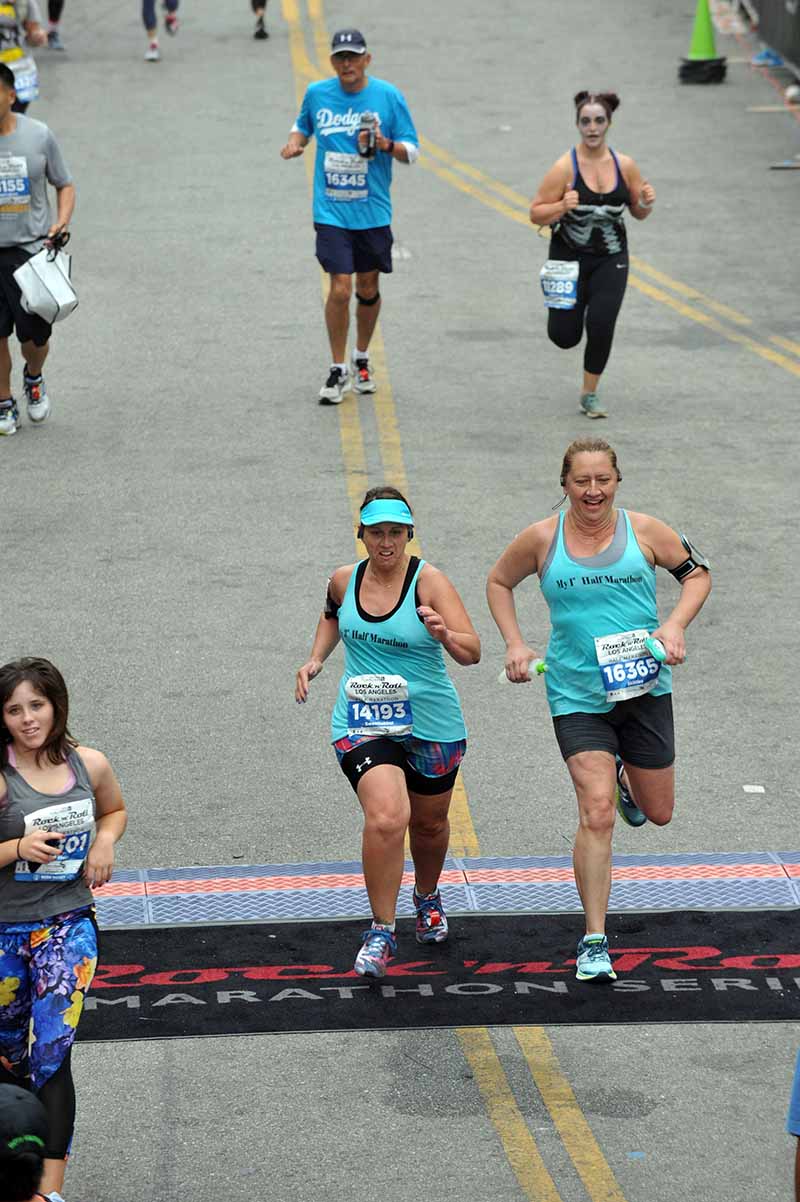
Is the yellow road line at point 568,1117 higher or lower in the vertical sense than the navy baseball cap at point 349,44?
lower

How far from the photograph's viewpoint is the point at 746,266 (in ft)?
58.9

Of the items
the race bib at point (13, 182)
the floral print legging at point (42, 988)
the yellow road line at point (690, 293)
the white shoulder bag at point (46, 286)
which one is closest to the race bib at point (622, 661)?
the floral print legging at point (42, 988)

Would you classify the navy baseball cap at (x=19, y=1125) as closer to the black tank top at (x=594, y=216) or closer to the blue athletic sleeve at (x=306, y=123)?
the black tank top at (x=594, y=216)

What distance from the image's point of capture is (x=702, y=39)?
84.6 ft

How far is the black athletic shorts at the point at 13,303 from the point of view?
41.4 ft

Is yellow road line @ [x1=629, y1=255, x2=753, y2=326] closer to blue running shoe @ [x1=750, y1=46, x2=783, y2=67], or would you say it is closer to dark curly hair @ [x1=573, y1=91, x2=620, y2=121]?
dark curly hair @ [x1=573, y1=91, x2=620, y2=121]

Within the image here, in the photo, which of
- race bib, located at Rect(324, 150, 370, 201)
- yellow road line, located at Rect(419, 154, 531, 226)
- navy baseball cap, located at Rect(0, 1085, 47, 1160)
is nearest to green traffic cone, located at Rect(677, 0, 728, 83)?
yellow road line, located at Rect(419, 154, 531, 226)

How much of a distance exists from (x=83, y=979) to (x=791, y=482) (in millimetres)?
8020

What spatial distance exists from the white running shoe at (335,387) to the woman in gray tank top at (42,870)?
27.6ft

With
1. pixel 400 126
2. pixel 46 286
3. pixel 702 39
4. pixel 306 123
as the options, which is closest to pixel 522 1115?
pixel 46 286

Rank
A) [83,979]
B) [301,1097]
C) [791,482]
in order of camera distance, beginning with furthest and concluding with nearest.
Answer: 1. [791,482]
2. [301,1097]
3. [83,979]

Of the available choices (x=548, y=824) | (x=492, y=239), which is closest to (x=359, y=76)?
(x=492, y=239)

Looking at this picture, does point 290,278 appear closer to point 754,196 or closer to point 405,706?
point 754,196

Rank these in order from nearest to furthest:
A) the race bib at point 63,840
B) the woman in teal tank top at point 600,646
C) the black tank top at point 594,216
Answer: the race bib at point 63,840 → the woman in teal tank top at point 600,646 → the black tank top at point 594,216
